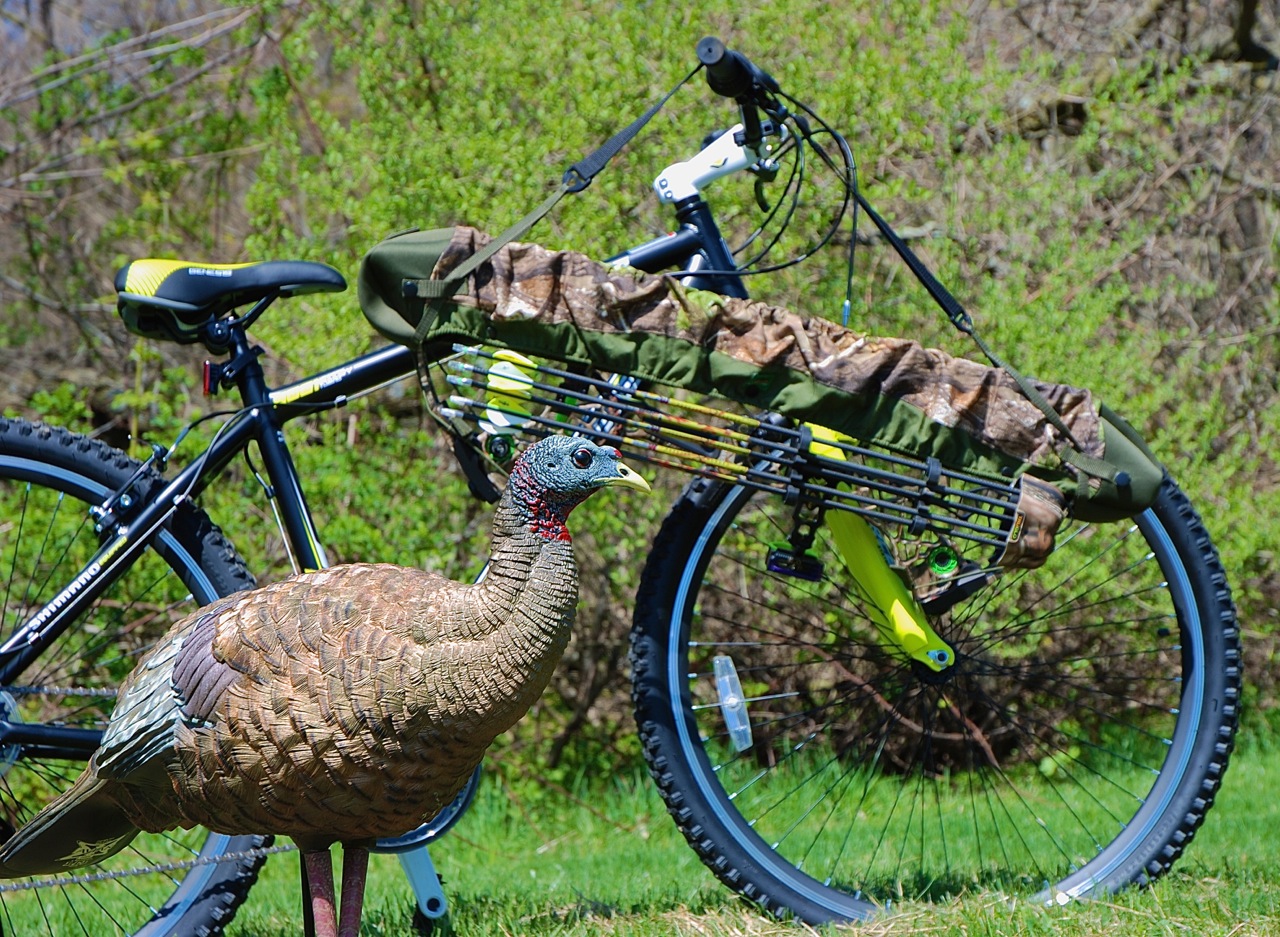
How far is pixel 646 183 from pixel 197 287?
232 centimetres

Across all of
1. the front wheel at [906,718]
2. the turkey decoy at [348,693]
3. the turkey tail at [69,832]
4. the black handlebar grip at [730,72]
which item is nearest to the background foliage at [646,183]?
the front wheel at [906,718]

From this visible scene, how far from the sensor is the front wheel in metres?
3.07

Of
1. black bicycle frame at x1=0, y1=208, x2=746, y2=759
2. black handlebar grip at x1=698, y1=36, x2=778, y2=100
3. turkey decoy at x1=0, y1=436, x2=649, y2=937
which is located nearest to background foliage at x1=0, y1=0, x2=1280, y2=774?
black bicycle frame at x1=0, y1=208, x2=746, y2=759

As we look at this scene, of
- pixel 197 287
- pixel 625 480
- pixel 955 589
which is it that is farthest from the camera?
pixel 955 589

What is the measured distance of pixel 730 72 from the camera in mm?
3002

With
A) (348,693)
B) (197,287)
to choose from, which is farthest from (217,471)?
(348,693)

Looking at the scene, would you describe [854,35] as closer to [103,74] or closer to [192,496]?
[192,496]

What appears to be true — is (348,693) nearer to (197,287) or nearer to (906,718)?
(197,287)

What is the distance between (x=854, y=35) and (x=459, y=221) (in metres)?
1.66

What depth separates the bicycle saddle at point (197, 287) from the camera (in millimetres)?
2963

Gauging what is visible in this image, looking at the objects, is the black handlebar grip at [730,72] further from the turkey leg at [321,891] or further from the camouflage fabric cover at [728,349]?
the turkey leg at [321,891]

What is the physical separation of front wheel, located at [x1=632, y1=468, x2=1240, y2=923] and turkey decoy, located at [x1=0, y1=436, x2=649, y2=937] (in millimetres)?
717

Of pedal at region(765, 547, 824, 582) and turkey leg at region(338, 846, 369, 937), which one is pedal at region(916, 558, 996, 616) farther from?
turkey leg at region(338, 846, 369, 937)

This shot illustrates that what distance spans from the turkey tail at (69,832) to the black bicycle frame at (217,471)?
1.03 ft
